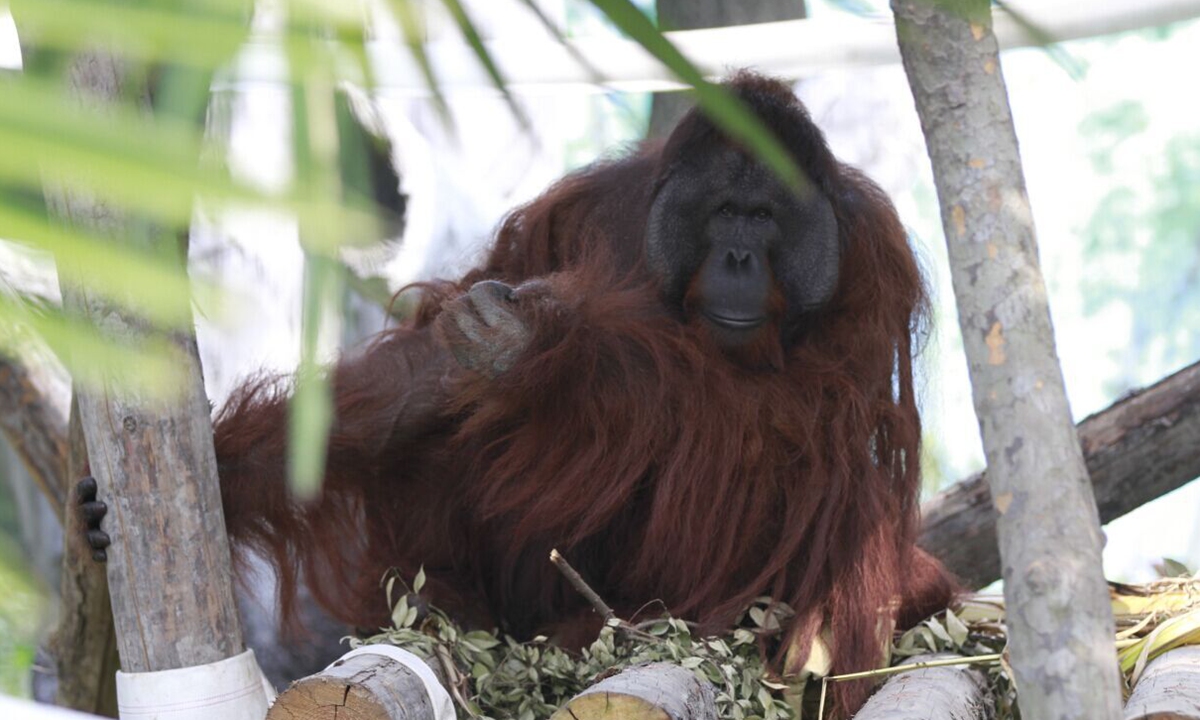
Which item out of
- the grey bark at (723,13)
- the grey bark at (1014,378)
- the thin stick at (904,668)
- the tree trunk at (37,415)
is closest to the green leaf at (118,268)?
the grey bark at (1014,378)

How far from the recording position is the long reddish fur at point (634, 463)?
2.30m

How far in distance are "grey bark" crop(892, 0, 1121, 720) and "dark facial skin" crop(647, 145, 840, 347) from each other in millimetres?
910

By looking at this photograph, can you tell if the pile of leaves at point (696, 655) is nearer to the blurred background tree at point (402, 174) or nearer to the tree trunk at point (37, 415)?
the blurred background tree at point (402, 174)

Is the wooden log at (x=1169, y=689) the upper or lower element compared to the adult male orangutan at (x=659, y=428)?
lower

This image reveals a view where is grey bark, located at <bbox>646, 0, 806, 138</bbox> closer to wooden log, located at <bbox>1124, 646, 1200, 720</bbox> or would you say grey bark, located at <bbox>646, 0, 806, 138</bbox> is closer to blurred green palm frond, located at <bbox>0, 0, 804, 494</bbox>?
wooden log, located at <bbox>1124, 646, 1200, 720</bbox>

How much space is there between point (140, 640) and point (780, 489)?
Result: 1.09 meters

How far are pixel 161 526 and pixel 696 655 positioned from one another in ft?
2.71

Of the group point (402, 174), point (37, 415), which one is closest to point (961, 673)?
point (37, 415)

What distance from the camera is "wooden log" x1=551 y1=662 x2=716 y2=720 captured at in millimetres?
1635

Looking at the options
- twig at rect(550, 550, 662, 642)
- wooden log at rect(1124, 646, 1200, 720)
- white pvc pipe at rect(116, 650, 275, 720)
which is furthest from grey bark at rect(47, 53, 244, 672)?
wooden log at rect(1124, 646, 1200, 720)

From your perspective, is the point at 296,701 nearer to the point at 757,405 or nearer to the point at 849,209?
the point at 757,405

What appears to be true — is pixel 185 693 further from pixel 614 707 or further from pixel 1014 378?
pixel 1014 378

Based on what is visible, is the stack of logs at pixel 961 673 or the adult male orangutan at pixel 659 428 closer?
the stack of logs at pixel 961 673

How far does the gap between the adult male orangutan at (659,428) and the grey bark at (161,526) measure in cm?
40
